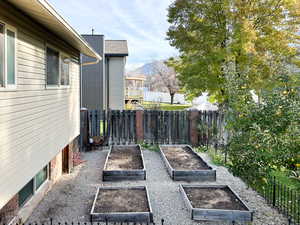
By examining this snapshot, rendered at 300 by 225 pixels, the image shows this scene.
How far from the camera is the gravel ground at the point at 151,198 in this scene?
5660 millimetres

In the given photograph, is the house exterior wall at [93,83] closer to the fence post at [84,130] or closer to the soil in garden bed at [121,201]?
the fence post at [84,130]

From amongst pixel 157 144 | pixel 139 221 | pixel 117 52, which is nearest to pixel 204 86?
pixel 157 144

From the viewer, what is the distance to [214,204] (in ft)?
19.6

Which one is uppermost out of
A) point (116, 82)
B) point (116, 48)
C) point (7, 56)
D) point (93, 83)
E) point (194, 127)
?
point (116, 48)

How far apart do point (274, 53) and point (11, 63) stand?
9.26 metres

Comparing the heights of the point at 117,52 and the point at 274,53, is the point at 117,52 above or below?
above

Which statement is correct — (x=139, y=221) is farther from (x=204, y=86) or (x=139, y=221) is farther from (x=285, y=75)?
(x=204, y=86)

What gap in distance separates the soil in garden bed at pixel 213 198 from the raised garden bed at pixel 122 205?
1.11 meters

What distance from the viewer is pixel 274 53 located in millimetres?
10211

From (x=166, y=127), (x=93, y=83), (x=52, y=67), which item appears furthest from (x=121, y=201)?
(x=93, y=83)

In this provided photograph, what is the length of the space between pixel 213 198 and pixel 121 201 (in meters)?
2.13

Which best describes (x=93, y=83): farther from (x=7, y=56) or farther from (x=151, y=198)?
(x=7, y=56)

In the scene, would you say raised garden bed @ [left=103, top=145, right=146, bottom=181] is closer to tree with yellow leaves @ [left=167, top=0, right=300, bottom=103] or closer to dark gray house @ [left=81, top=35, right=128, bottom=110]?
tree with yellow leaves @ [left=167, top=0, right=300, bottom=103]

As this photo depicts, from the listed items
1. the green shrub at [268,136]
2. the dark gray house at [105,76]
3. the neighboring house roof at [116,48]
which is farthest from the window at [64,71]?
the neighboring house roof at [116,48]
